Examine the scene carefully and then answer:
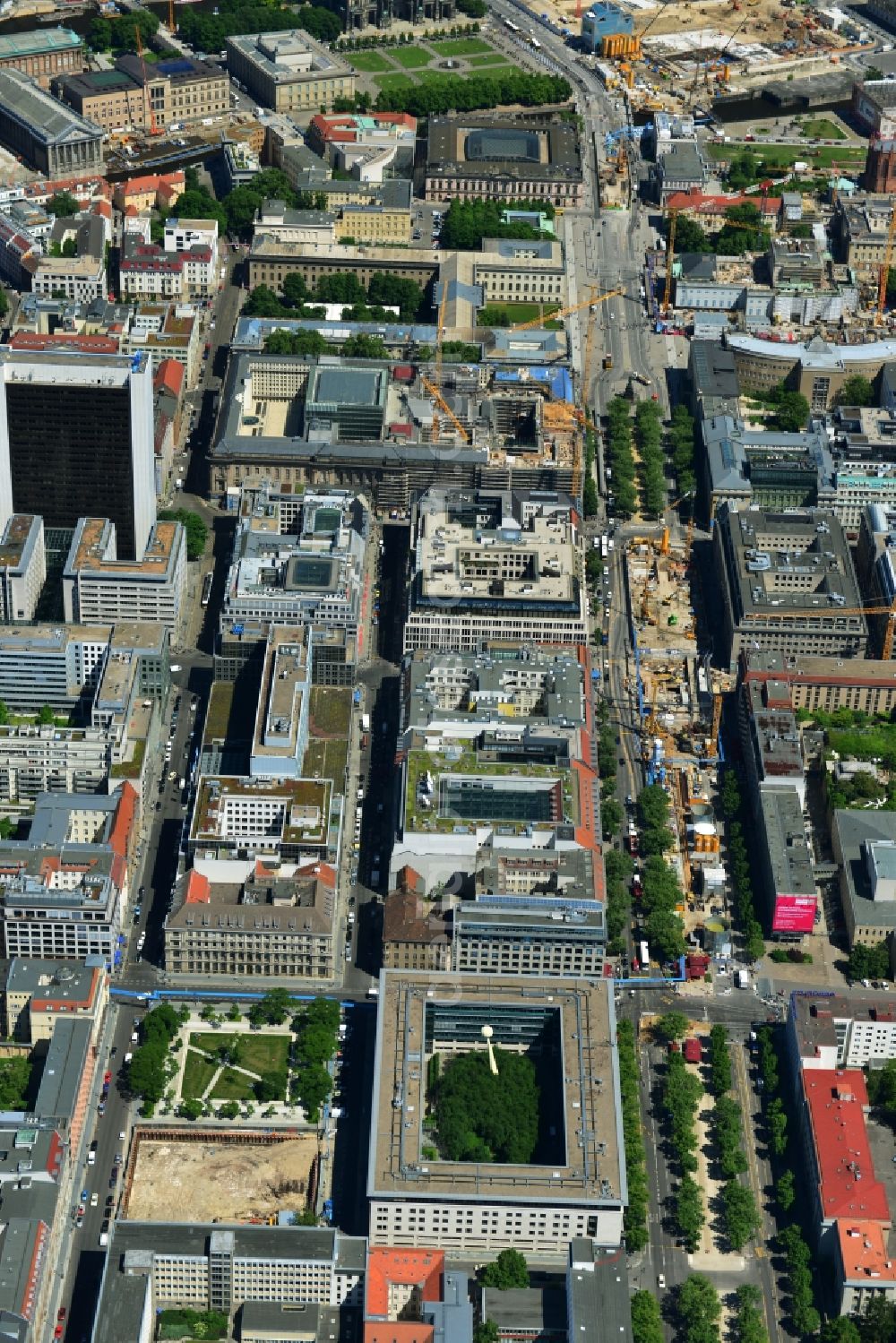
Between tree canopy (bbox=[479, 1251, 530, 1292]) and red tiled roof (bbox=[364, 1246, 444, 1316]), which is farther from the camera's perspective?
tree canopy (bbox=[479, 1251, 530, 1292])

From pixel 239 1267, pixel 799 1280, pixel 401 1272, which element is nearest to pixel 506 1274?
pixel 401 1272

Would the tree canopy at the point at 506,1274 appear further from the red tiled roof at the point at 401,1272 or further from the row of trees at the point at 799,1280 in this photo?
the row of trees at the point at 799,1280

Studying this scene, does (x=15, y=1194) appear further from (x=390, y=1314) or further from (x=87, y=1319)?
(x=390, y=1314)

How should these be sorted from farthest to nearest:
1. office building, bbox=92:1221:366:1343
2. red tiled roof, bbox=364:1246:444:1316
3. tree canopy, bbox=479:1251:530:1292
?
tree canopy, bbox=479:1251:530:1292 → red tiled roof, bbox=364:1246:444:1316 → office building, bbox=92:1221:366:1343

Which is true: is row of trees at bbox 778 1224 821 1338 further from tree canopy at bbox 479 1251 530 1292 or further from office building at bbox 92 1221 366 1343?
office building at bbox 92 1221 366 1343

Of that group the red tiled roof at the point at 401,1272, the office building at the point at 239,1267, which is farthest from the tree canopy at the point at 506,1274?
the office building at the point at 239,1267

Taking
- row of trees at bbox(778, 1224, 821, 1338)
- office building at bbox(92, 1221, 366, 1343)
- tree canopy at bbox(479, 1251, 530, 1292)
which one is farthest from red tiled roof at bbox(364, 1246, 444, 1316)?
row of trees at bbox(778, 1224, 821, 1338)
